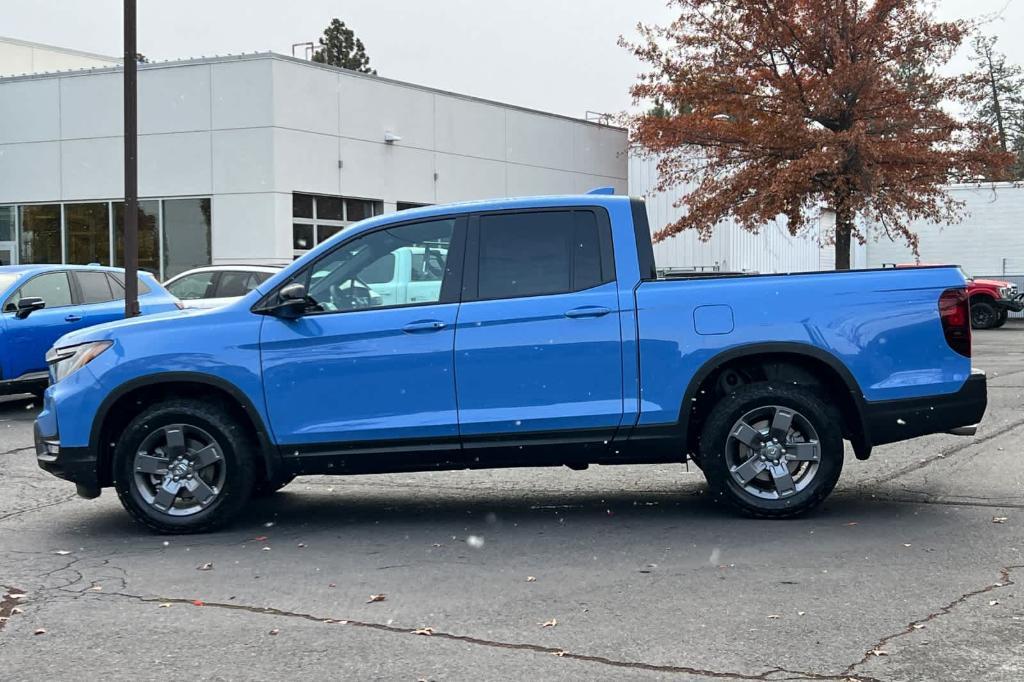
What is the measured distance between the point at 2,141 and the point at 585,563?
2782cm

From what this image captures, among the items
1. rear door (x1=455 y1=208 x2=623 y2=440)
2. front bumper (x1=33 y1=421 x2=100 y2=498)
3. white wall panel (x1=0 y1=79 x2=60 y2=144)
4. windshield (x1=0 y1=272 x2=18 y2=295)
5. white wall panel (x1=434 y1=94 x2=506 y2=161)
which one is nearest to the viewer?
rear door (x1=455 y1=208 x2=623 y2=440)

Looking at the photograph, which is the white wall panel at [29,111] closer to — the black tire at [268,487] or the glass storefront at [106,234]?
the glass storefront at [106,234]

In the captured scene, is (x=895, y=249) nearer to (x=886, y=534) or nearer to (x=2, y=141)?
(x=2, y=141)

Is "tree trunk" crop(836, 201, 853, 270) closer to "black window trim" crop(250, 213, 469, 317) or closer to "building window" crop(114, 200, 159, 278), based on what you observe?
"building window" crop(114, 200, 159, 278)

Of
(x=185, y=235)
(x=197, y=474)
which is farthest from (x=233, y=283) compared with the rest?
(x=197, y=474)

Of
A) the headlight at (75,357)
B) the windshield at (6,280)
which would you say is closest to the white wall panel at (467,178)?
the windshield at (6,280)

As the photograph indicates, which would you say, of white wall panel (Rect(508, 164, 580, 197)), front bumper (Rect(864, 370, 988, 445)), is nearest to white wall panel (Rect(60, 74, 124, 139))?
white wall panel (Rect(508, 164, 580, 197))

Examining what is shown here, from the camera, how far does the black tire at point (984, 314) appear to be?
32.5 meters

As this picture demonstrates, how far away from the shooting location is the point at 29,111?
29.5m

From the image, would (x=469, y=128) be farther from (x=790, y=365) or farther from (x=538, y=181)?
(x=790, y=365)

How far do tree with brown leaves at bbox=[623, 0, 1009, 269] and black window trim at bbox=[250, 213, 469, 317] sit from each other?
64.8 ft

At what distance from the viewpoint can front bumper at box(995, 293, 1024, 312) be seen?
3228 cm

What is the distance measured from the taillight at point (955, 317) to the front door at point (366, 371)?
281 centimetres

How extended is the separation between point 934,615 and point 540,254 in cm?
313
